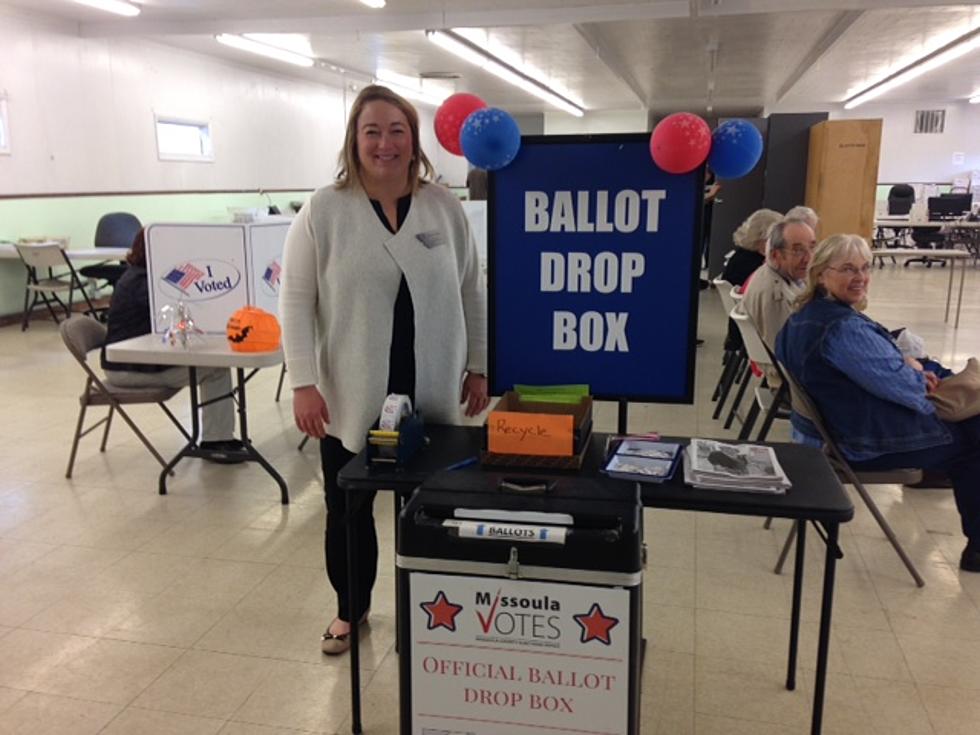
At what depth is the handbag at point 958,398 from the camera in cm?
262

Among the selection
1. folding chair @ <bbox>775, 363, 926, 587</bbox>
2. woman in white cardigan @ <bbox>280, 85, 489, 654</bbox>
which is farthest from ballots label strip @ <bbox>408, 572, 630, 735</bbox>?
folding chair @ <bbox>775, 363, 926, 587</bbox>

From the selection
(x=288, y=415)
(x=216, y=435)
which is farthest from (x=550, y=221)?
(x=288, y=415)

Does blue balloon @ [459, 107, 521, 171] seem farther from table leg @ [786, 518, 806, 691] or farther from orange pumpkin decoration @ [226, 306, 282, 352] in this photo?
orange pumpkin decoration @ [226, 306, 282, 352]

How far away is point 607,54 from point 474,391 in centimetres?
991

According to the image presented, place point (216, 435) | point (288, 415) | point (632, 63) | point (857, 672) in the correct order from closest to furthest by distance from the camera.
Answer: point (857, 672)
point (216, 435)
point (288, 415)
point (632, 63)

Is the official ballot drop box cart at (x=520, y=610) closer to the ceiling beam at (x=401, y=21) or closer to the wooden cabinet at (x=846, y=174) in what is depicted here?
the wooden cabinet at (x=846, y=174)

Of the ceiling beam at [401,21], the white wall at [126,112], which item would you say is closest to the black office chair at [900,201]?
the ceiling beam at [401,21]

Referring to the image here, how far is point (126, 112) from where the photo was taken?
9.11 m

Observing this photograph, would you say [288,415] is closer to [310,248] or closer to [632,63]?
[310,248]

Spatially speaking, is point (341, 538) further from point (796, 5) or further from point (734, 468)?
point (796, 5)

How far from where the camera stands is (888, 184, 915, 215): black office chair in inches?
547

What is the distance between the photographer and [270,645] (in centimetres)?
231

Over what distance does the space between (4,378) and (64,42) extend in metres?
4.42

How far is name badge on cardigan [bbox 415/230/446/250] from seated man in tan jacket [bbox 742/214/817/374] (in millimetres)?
1834
